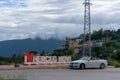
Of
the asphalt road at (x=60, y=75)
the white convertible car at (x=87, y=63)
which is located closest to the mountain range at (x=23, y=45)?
the white convertible car at (x=87, y=63)

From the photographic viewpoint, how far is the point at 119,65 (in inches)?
1800

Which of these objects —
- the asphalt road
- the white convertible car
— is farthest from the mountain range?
the asphalt road

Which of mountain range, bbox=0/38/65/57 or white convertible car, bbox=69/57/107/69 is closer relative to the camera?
white convertible car, bbox=69/57/107/69

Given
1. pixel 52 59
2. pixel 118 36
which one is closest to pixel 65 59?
pixel 52 59

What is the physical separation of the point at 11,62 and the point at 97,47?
1670cm

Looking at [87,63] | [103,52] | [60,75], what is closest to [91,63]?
[87,63]

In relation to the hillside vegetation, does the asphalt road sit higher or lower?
lower

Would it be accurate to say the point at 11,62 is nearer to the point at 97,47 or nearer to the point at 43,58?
the point at 43,58

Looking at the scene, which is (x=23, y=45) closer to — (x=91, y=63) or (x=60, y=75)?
(x=91, y=63)

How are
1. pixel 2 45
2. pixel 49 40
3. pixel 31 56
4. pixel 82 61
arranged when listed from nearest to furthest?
pixel 82 61 → pixel 31 56 → pixel 2 45 → pixel 49 40

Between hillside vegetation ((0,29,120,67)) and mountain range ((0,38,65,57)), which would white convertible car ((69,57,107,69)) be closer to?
hillside vegetation ((0,29,120,67))

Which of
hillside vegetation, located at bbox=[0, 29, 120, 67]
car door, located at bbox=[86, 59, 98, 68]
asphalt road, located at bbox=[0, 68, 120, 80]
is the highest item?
hillside vegetation, located at bbox=[0, 29, 120, 67]

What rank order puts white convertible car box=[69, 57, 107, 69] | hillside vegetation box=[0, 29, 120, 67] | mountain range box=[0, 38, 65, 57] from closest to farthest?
white convertible car box=[69, 57, 107, 69], hillside vegetation box=[0, 29, 120, 67], mountain range box=[0, 38, 65, 57]

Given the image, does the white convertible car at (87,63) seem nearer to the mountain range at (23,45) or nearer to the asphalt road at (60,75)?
the asphalt road at (60,75)
